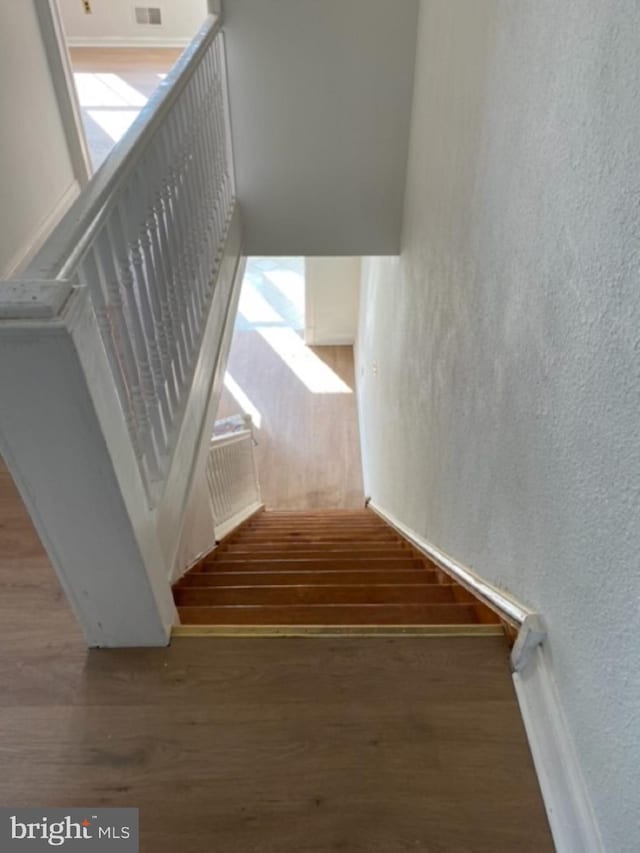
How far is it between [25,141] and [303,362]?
400 cm

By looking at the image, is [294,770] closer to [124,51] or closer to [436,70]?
[436,70]

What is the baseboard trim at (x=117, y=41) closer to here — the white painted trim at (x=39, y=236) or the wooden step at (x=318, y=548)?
the white painted trim at (x=39, y=236)

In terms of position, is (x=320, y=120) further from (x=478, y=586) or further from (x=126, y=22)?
(x=126, y=22)

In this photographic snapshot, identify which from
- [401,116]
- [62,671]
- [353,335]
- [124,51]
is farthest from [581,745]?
[124,51]

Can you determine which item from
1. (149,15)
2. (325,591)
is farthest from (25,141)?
(149,15)

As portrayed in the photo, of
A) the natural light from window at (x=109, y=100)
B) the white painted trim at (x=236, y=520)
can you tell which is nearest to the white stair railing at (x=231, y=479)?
the white painted trim at (x=236, y=520)

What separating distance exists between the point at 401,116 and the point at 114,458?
104 inches

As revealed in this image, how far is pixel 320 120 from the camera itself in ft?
10.00

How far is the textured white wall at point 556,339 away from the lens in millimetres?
858

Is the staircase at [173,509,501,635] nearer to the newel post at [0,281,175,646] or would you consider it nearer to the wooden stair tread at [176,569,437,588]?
the wooden stair tread at [176,569,437,588]

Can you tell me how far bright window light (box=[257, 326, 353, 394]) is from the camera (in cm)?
635

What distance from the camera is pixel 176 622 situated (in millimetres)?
1530

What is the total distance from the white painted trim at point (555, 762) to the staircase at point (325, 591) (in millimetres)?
226

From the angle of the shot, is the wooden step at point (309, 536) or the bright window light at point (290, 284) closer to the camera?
the wooden step at point (309, 536)
